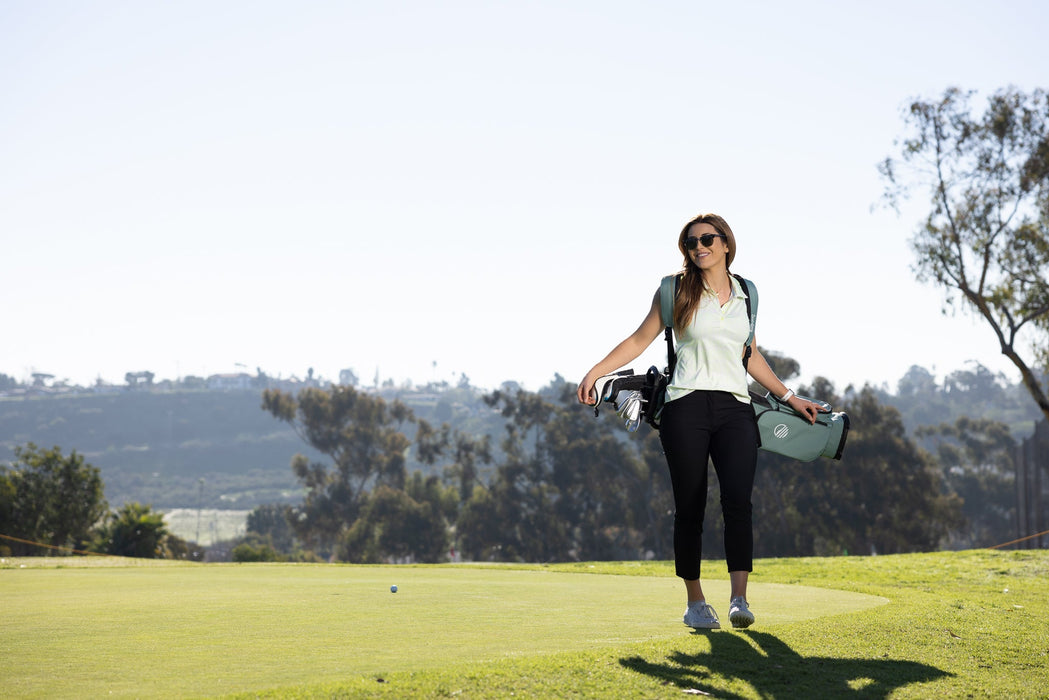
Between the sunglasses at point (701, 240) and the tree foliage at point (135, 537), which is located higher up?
the sunglasses at point (701, 240)

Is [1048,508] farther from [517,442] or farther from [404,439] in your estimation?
[404,439]

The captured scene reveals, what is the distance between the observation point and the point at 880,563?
14000 mm

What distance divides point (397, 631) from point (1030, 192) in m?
28.3

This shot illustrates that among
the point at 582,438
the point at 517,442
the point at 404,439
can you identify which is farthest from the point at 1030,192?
the point at 404,439

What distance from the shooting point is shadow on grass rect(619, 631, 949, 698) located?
3.46 meters

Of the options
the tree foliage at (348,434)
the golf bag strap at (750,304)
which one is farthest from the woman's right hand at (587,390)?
the tree foliage at (348,434)

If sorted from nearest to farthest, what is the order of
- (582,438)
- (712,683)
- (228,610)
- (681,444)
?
1. (712,683)
2. (681,444)
3. (228,610)
4. (582,438)

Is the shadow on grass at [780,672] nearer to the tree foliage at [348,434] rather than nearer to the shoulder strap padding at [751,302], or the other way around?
the shoulder strap padding at [751,302]

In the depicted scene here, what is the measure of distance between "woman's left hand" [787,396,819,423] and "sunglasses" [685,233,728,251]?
0.96 meters

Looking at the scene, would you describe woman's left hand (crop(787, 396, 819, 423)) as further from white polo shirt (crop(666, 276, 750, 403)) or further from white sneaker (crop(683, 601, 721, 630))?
white sneaker (crop(683, 601, 721, 630))

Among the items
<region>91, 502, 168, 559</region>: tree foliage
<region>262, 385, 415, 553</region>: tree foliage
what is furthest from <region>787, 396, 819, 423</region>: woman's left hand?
<region>262, 385, 415, 553</region>: tree foliage

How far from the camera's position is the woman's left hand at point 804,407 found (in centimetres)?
536

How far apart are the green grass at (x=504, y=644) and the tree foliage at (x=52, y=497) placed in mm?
29355

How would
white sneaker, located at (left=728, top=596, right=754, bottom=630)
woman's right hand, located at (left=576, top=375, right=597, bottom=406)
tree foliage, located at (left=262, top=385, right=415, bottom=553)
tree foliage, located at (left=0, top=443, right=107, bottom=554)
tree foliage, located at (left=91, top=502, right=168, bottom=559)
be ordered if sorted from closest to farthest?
white sneaker, located at (left=728, top=596, right=754, bottom=630) → woman's right hand, located at (left=576, top=375, right=597, bottom=406) → tree foliage, located at (left=91, top=502, right=168, bottom=559) → tree foliage, located at (left=0, top=443, right=107, bottom=554) → tree foliage, located at (left=262, top=385, right=415, bottom=553)
